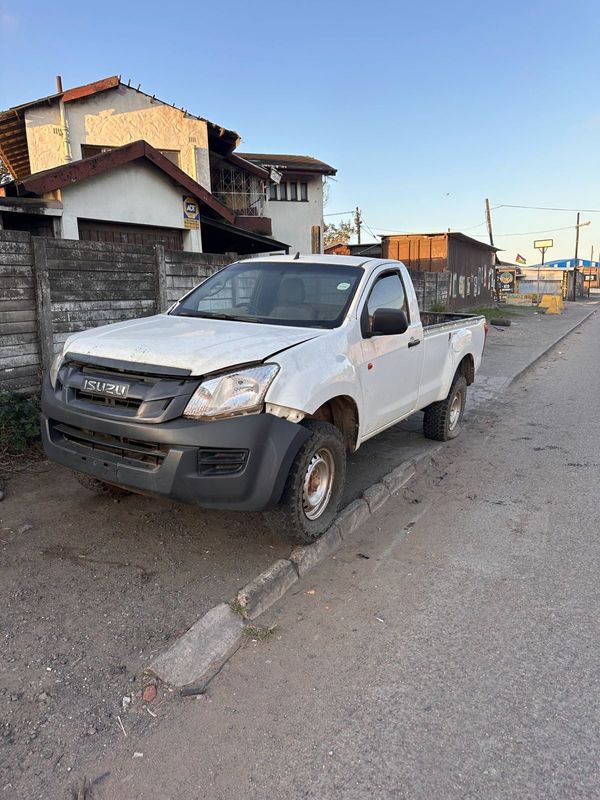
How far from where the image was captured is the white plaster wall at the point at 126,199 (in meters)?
11.6

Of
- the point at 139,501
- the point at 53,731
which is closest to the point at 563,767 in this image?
the point at 53,731

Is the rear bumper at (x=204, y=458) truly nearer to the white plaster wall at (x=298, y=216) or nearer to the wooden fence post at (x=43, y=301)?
the wooden fence post at (x=43, y=301)

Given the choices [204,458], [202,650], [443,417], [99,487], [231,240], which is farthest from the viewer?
[231,240]

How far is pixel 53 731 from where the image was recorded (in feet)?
7.51

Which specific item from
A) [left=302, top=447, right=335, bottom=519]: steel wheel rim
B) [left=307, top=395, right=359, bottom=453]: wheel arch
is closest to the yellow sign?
[left=307, top=395, right=359, bottom=453]: wheel arch

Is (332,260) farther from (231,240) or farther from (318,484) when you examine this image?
(231,240)

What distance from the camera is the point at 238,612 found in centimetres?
304

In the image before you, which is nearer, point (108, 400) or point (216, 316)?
point (108, 400)

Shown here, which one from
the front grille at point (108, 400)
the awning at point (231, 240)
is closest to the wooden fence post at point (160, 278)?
the front grille at point (108, 400)

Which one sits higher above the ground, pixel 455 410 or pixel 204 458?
pixel 204 458

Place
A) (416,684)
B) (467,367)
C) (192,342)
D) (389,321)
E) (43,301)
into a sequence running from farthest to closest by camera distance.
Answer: (467,367) < (43,301) < (389,321) < (192,342) < (416,684)

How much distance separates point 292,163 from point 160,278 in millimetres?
19551

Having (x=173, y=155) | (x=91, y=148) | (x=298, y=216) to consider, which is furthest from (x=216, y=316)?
(x=298, y=216)

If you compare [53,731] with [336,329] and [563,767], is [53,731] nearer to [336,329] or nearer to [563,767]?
[563,767]
